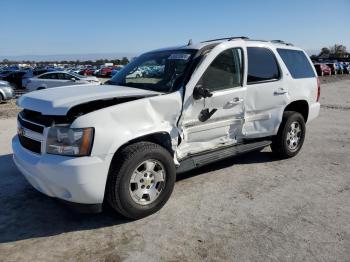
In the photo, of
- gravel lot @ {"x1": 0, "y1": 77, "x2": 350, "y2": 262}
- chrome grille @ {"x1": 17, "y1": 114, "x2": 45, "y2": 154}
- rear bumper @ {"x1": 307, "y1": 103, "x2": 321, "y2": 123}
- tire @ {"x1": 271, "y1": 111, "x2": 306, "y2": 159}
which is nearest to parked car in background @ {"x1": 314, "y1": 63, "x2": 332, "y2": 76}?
rear bumper @ {"x1": 307, "y1": 103, "x2": 321, "y2": 123}

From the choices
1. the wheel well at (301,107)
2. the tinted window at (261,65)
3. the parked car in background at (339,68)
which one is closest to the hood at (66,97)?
the tinted window at (261,65)

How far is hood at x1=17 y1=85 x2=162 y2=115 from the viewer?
3.58 metres

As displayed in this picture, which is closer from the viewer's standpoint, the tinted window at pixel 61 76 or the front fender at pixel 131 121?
the front fender at pixel 131 121

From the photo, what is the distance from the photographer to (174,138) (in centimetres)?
426

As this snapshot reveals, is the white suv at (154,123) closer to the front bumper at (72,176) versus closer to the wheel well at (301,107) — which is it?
the front bumper at (72,176)

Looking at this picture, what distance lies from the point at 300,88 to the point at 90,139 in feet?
13.3

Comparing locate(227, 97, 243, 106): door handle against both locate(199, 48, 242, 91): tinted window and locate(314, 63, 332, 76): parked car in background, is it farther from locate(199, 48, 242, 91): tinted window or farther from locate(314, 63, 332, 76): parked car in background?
locate(314, 63, 332, 76): parked car in background

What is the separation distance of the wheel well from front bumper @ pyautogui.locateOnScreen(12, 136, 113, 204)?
152 inches

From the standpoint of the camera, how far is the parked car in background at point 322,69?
1506 inches

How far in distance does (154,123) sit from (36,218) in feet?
5.53

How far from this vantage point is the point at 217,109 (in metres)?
4.69

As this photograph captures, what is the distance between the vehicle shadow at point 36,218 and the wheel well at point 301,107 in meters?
3.73

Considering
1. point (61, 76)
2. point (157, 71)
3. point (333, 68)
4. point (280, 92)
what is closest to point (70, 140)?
point (157, 71)

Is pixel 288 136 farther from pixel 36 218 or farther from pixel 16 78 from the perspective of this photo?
pixel 16 78
